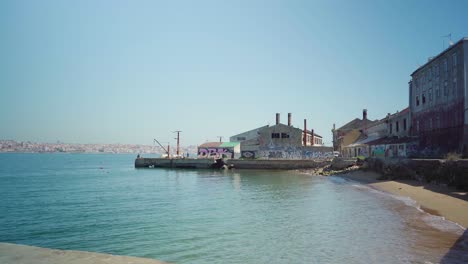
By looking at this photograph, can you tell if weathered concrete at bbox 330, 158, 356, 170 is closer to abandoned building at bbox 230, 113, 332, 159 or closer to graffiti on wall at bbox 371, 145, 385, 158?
graffiti on wall at bbox 371, 145, 385, 158

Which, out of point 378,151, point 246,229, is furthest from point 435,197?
point 378,151

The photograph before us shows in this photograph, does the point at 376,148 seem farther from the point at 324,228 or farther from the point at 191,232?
the point at 191,232

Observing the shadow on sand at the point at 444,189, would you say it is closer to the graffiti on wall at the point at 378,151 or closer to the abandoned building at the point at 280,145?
the graffiti on wall at the point at 378,151

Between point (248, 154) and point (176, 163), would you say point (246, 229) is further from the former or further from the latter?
point (176, 163)

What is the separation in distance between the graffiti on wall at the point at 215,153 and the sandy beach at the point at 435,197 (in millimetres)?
45695

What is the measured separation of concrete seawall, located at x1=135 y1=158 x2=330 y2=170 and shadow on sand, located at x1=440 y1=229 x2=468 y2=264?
5199 cm

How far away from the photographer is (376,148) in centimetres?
5362

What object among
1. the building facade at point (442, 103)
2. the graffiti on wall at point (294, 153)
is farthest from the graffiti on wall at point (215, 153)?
the building facade at point (442, 103)

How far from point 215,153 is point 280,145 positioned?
15594 mm

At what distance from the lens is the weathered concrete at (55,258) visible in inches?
432

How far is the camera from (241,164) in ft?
233

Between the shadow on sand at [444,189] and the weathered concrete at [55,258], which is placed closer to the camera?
the weathered concrete at [55,258]

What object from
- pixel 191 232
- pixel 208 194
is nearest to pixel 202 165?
pixel 208 194

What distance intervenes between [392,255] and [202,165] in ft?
209
